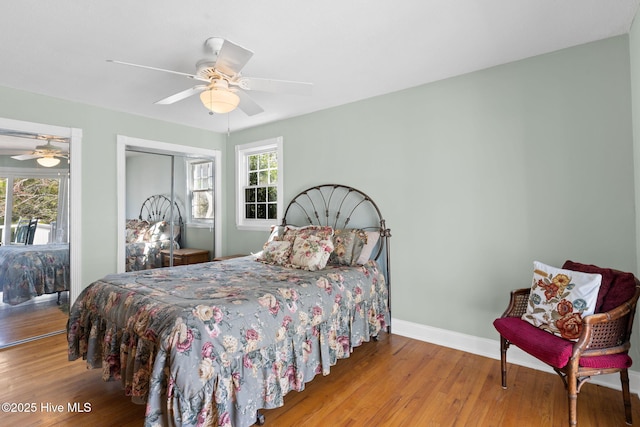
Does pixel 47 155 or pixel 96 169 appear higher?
pixel 47 155

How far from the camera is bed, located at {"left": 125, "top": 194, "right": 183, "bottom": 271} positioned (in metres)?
4.12

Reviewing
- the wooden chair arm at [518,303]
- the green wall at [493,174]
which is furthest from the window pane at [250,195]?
the wooden chair arm at [518,303]

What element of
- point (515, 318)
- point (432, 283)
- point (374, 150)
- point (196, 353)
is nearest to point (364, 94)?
point (374, 150)

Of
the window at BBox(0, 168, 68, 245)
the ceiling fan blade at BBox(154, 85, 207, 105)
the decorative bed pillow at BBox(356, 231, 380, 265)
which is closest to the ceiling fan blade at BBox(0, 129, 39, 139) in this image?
the window at BBox(0, 168, 68, 245)

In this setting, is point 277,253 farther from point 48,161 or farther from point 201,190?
point 48,161

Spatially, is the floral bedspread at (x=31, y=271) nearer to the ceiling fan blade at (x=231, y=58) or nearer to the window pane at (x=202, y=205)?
the window pane at (x=202, y=205)

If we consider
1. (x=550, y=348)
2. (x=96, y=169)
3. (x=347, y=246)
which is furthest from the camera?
(x=96, y=169)

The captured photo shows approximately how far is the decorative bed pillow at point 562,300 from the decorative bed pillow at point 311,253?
157cm

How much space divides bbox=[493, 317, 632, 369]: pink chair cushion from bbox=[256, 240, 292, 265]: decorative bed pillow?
1.90 metres

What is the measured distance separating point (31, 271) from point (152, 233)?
1.30m

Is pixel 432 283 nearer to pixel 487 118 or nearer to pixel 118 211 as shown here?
pixel 487 118

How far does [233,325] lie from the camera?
1789 mm

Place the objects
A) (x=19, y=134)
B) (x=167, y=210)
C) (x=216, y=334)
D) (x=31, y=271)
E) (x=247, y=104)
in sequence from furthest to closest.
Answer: (x=167, y=210) < (x=31, y=271) < (x=19, y=134) < (x=247, y=104) < (x=216, y=334)

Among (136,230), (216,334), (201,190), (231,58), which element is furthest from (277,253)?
(201,190)
